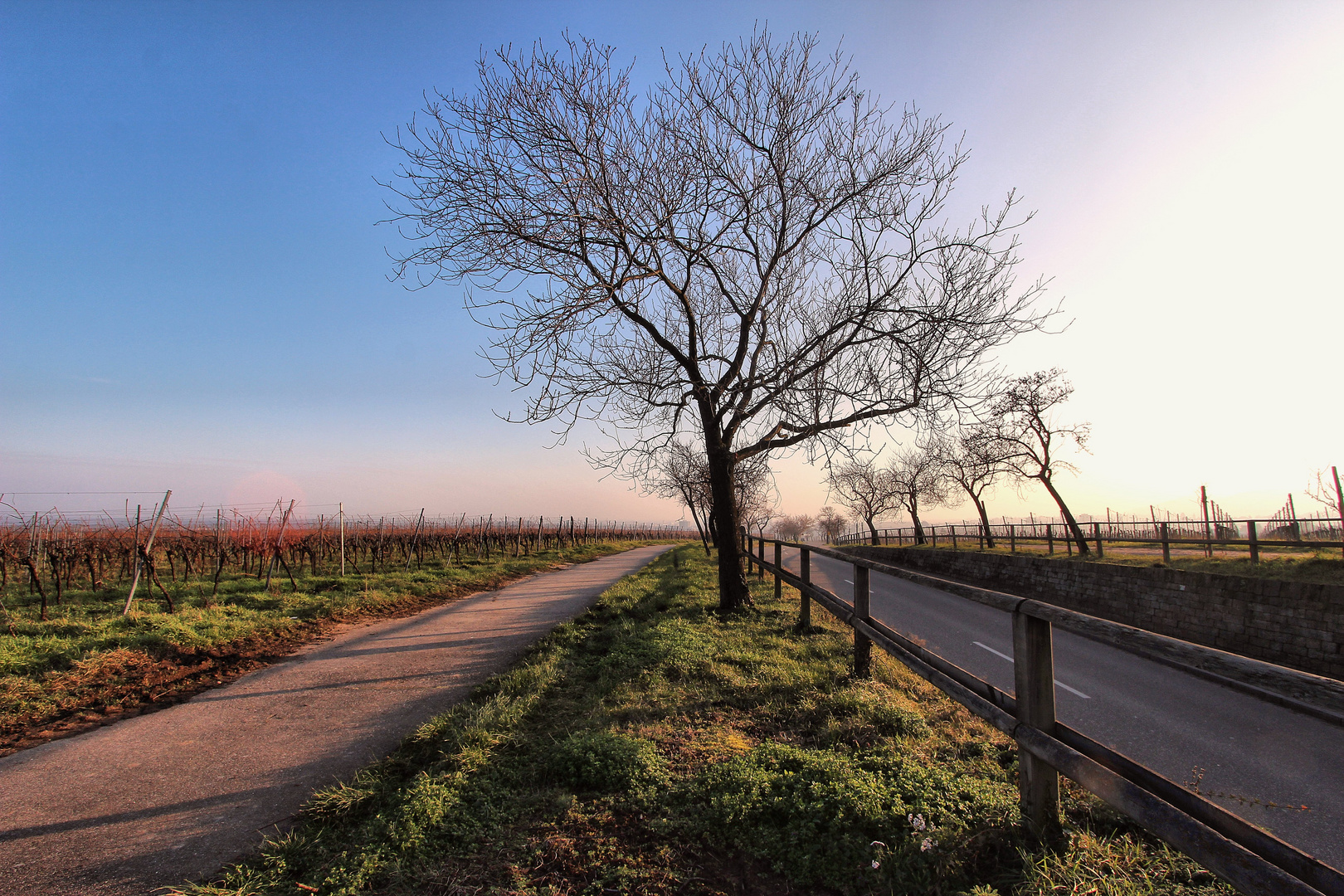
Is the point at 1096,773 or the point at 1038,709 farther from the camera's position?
the point at 1038,709

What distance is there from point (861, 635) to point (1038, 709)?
112 inches

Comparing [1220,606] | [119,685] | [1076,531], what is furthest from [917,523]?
[119,685]

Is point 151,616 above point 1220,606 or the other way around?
above

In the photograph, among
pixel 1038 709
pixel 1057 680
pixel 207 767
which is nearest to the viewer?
pixel 1038 709

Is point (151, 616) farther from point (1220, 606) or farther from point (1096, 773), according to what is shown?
point (1220, 606)

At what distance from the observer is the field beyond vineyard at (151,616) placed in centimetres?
537

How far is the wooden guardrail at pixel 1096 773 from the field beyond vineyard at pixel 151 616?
6902mm

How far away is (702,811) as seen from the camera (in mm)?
3045

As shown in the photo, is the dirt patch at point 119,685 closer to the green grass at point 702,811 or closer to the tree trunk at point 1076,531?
the green grass at point 702,811

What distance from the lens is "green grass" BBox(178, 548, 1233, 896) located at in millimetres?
2488

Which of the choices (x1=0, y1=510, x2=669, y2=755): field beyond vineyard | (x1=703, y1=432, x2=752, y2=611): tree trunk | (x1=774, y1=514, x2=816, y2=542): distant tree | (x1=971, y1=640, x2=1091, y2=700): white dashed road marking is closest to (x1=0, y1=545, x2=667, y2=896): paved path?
(x1=0, y1=510, x2=669, y2=755): field beyond vineyard

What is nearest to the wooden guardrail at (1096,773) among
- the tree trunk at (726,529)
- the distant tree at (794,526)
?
the tree trunk at (726,529)

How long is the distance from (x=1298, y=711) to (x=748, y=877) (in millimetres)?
7907

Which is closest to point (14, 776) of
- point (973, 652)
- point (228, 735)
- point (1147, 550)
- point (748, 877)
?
point (228, 735)
